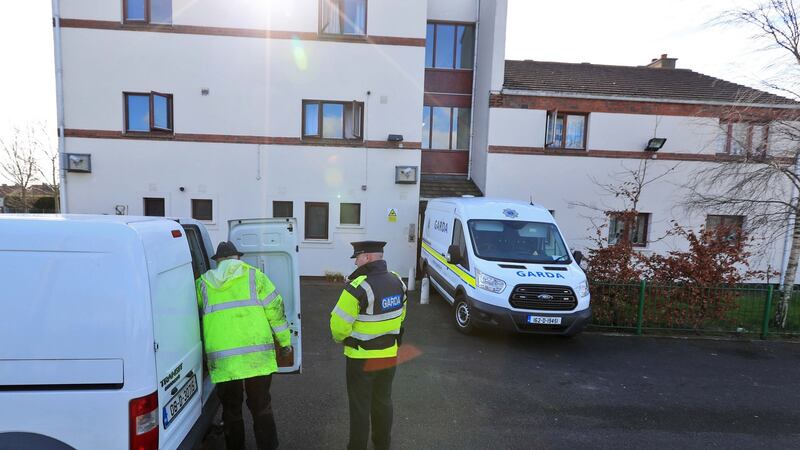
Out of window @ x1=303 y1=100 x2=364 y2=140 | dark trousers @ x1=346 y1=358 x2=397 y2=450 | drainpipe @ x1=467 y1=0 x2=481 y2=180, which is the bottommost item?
dark trousers @ x1=346 y1=358 x2=397 y2=450

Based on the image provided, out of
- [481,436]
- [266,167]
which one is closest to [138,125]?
Answer: [266,167]

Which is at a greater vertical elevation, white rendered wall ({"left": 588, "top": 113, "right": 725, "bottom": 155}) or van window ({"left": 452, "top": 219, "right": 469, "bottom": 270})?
white rendered wall ({"left": 588, "top": 113, "right": 725, "bottom": 155})

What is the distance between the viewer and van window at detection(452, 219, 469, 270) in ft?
23.2

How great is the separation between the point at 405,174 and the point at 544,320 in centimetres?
663

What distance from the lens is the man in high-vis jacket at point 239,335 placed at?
113 inches

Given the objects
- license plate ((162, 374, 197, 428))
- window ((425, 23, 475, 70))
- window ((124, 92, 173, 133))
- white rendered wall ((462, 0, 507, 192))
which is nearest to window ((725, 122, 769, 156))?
white rendered wall ((462, 0, 507, 192))

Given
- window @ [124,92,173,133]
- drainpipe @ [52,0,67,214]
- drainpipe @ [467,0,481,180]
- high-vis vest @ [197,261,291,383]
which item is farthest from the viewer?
drainpipe @ [467,0,481,180]

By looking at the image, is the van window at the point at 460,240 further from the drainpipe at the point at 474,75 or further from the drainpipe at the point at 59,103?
the drainpipe at the point at 59,103

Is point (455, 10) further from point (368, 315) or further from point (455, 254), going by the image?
point (368, 315)

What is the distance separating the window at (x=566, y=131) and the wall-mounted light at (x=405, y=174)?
4502mm

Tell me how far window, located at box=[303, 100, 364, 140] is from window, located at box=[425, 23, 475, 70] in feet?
13.2

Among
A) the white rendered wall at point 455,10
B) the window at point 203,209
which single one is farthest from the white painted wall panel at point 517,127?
the window at point 203,209

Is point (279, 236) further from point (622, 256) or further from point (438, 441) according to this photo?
point (622, 256)

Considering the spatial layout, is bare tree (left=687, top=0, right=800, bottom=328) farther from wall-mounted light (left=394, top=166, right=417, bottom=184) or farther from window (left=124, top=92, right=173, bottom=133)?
window (left=124, top=92, right=173, bottom=133)
